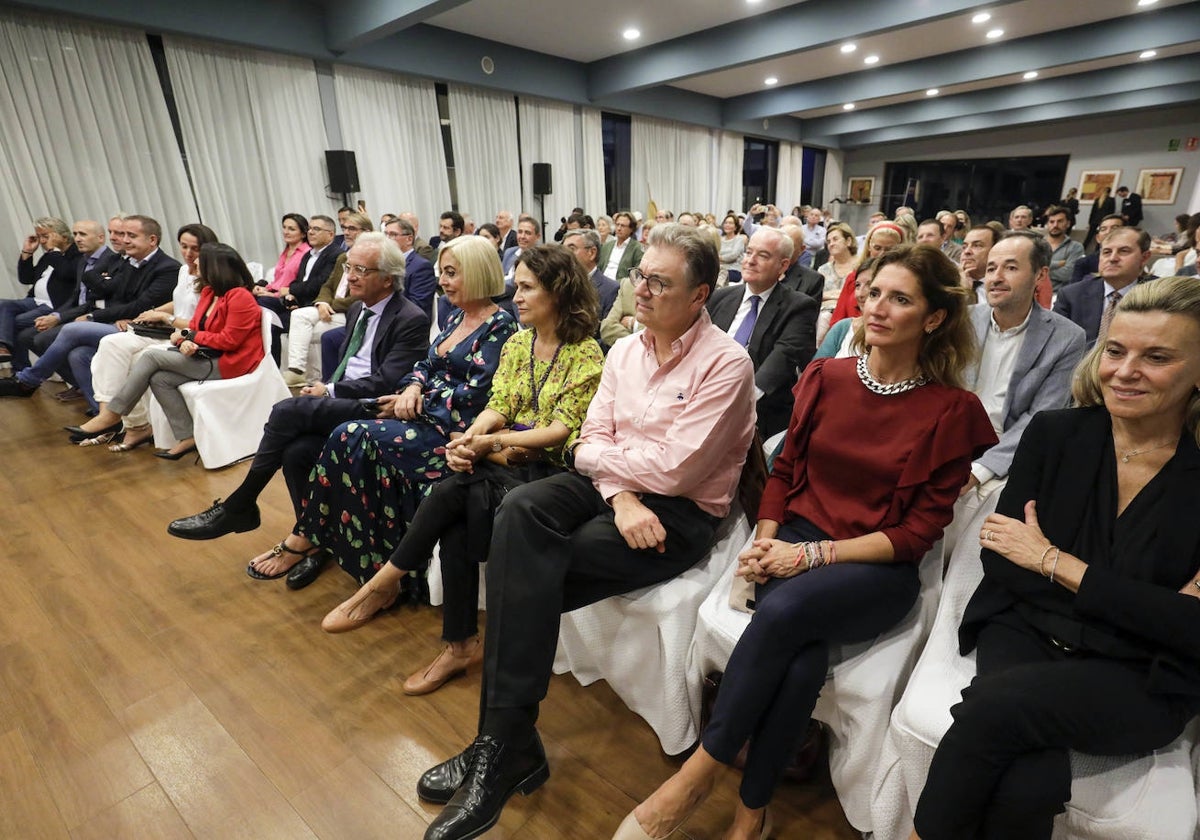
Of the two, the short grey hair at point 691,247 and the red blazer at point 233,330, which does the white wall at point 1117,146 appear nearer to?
the short grey hair at point 691,247

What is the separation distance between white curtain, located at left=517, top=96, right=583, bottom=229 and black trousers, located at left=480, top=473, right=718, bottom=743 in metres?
7.94

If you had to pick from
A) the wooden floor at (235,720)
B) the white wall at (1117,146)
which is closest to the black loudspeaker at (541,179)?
the wooden floor at (235,720)

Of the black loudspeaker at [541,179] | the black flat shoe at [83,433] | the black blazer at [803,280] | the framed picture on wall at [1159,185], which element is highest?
the black loudspeaker at [541,179]

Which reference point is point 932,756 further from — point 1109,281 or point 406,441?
point 1109,281

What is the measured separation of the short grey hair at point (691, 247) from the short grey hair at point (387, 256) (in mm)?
1338

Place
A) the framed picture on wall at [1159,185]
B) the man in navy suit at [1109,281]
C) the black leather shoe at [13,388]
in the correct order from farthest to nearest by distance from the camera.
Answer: the framed picture on wall at [1159,185] → the black leather shoe at [13,388] → the man in navy suit at [1109,281]

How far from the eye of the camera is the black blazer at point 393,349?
243 centimetres

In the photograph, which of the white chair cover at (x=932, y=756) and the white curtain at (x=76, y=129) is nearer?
the white chair cover at (x=932, y=756)

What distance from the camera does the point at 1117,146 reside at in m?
11.9

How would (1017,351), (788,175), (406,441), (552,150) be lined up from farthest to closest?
1. (788,175)
2. (552,150)
3. (406,441)
4. (1017,351)

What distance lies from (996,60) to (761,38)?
3.71 metres

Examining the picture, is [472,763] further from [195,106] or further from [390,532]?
[195,106]

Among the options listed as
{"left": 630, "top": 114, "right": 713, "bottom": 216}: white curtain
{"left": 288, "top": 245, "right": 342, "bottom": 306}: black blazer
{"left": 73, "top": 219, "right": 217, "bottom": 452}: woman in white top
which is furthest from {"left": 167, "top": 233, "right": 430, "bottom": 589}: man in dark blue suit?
{"left": 630, "top": 114, "right": 713, "bottom": 216}: white curtain

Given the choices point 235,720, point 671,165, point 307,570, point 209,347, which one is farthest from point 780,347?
point 671,165
